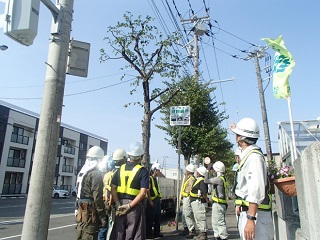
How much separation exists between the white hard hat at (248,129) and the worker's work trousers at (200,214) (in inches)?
179

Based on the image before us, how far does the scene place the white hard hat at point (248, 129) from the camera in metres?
3.53

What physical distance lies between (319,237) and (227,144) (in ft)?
53.1

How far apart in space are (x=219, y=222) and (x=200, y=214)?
25.8 inches

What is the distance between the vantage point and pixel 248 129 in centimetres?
355

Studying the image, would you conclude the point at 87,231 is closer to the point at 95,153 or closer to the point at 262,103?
the point at 95,153

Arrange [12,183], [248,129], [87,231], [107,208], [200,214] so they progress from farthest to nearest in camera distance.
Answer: [12,183] → [200,214] → [107,208] → [87,231] → [248,129]

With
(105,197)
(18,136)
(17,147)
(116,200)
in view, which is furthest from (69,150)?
(116,200)

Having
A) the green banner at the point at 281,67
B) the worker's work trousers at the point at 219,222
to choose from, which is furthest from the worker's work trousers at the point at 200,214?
the green banner at the point at 281,67

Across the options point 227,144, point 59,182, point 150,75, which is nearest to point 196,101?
point 227,144

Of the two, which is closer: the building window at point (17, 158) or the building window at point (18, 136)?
the building window at point (17, 158)

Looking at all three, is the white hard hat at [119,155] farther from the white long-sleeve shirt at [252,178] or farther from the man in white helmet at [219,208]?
the white long-sleeve shirt at [252,178]

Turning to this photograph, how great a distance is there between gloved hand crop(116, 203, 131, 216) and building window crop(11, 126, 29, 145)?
112ft

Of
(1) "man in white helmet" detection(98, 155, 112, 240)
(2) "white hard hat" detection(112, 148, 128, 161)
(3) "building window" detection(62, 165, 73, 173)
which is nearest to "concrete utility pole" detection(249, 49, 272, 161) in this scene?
(1) "man in white helmet" detection(98, 155, 112, 240)

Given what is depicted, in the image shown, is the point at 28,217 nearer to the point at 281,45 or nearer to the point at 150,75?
the point at 281,45
